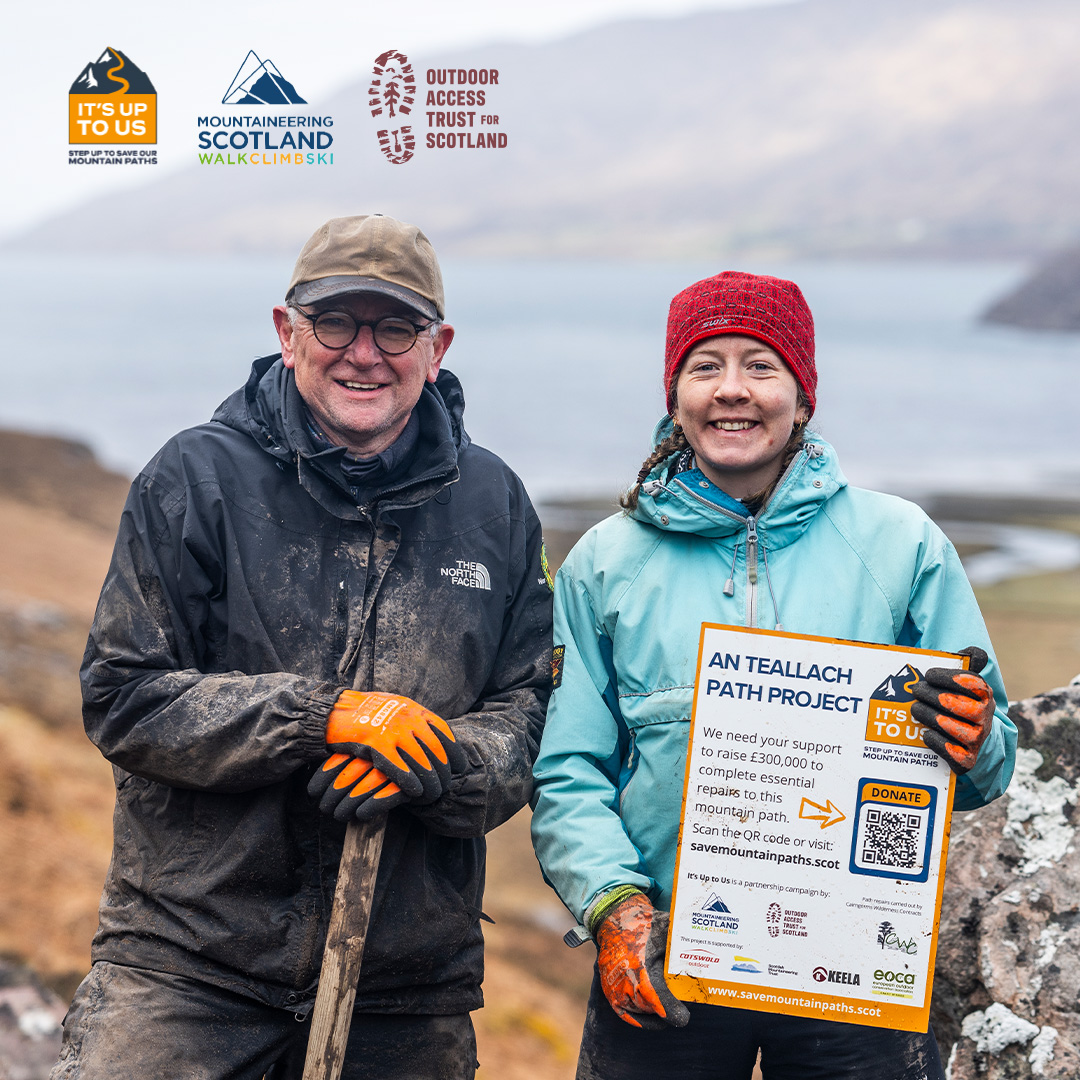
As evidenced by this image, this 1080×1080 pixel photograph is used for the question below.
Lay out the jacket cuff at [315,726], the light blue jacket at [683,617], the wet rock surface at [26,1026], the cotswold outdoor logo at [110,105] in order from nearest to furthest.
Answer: the jacket cuff at [315,726] < the light blue jacket at [683,617] < the wet rock surface at [26,1026] < the cotswold outdoor logo at [110,105]

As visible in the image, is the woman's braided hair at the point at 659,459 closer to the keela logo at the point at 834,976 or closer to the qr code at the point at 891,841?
the qr code at the point at 891,841

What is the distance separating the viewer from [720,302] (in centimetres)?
284

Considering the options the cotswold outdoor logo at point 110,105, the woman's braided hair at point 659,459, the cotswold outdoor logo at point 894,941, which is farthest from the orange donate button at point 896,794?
the cotswold outdoor logo at point 110,105

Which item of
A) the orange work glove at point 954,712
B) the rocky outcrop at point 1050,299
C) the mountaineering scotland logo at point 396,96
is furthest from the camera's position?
the rocky outcrop at point 1050,299

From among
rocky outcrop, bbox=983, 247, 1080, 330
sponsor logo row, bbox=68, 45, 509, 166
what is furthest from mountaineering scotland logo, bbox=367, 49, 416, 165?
rocky outcrop, bbox=983, 247, 1080, 330

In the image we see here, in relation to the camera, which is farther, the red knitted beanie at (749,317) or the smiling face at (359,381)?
the smiling face at (359,381)

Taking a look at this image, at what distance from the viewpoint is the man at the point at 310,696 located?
8.75ft

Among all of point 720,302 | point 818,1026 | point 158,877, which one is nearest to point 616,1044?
point 818,1026

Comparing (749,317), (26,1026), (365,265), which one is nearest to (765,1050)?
(749,317)

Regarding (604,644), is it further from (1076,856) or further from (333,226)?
(1076,856)

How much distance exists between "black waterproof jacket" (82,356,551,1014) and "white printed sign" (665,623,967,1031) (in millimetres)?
520

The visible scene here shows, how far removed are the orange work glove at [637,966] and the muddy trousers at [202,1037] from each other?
552 mm

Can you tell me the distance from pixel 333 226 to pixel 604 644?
4.13 feet

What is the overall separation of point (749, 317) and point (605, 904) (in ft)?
4.54
